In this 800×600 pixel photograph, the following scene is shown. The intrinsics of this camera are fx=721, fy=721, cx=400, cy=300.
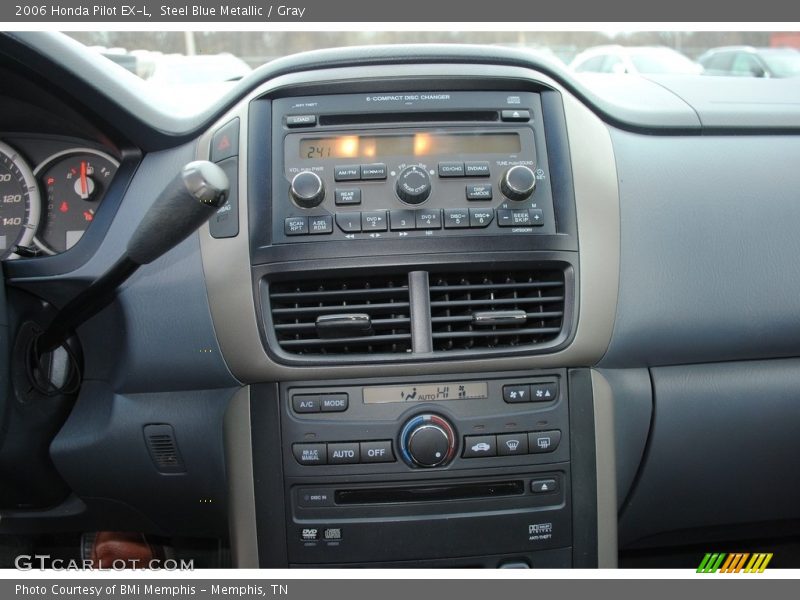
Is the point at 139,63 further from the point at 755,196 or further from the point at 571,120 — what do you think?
the point at 755,196

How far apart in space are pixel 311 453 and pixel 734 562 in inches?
52.1

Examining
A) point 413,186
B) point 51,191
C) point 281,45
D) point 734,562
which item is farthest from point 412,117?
point 734,562

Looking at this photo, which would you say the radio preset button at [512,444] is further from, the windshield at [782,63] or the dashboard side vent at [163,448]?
the windshield at [782,63]

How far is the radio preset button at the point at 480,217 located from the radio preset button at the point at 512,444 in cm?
45

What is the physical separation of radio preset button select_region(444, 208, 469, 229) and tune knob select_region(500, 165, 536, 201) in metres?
0.10

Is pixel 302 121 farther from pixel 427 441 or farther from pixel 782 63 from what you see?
pixel 782 63

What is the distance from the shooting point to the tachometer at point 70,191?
180 centimetres

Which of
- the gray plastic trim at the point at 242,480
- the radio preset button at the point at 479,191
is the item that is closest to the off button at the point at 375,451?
the gray plastic trim at the point at 242,480

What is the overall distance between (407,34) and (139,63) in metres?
0.76

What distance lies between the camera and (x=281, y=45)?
5.63 feet

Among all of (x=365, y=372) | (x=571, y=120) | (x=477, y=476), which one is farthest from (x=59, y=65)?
(x=477, y=476)

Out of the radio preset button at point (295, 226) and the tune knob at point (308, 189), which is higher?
the tune knob at point (308, 189)

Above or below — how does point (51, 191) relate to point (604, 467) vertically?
above

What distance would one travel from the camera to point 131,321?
5.24 ft
